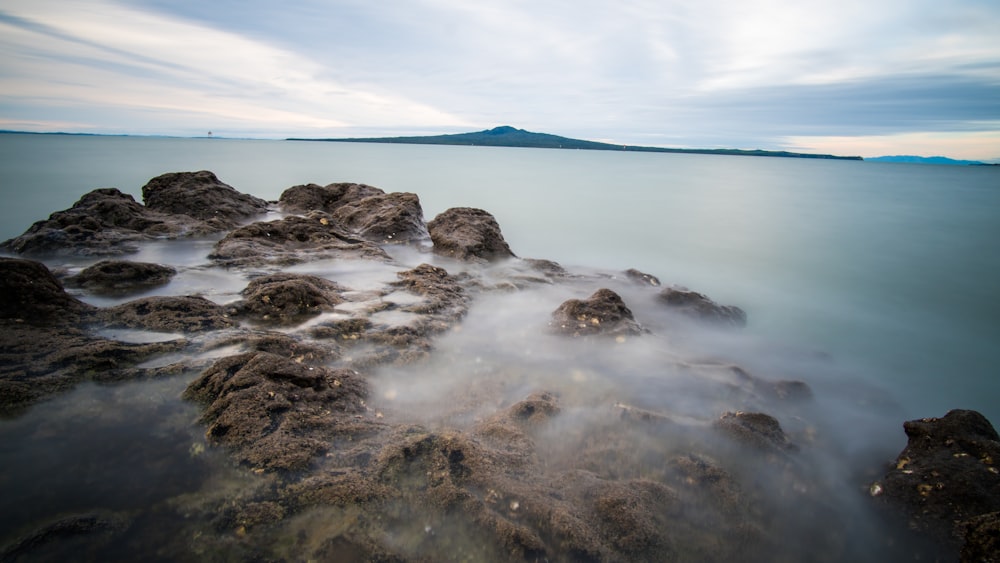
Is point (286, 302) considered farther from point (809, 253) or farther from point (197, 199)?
point (809, 253)

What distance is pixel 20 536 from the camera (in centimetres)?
214

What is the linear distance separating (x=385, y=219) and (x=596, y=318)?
646cm

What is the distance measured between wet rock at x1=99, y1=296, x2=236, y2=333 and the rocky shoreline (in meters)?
0.02

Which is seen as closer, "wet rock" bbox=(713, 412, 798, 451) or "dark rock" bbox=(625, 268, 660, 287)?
"wet rock" bbox=(713, 412, 798, 451)

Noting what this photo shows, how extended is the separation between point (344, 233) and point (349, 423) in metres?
7.00

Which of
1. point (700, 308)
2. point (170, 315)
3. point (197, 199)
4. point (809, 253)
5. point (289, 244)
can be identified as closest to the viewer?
point (170, 315)

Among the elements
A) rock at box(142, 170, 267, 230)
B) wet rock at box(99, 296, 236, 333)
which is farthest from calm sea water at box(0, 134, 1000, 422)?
wet rock at box(99, 296, 236, 333)

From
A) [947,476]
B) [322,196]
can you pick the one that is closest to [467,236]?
[322,196]

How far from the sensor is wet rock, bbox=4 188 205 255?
7629mm

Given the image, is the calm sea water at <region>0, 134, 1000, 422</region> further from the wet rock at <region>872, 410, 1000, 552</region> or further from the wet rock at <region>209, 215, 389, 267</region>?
the wet rock at <region>209, 215, 389, 267</region>

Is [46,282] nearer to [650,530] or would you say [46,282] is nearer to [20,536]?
[20,536]

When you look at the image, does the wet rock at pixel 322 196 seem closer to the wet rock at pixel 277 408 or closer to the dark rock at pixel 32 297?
the dark rock at pixel 32 297

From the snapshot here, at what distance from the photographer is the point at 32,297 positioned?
14.3ft

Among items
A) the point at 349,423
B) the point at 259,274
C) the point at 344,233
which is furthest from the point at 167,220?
the point at 349,423
